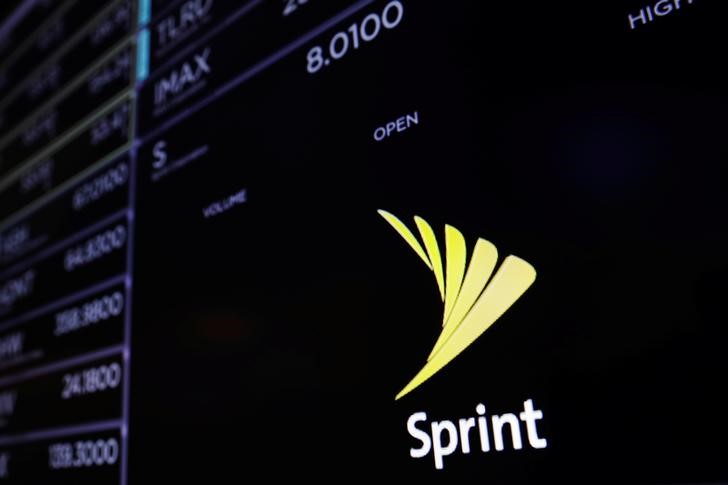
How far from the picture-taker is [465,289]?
98cm

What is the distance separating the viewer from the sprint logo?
2.99ft

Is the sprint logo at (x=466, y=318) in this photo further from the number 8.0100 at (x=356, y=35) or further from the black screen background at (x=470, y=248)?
the number 8.0100 at (x=356, y=35)

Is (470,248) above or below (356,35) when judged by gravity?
below

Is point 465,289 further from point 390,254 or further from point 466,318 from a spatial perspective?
point 390,254

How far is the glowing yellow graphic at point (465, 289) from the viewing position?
94cm

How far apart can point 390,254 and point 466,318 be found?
18 cm

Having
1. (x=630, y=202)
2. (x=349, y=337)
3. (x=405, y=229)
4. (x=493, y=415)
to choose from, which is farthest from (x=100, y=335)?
(x=630, y=202)

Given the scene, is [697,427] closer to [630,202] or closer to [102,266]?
[630,202]

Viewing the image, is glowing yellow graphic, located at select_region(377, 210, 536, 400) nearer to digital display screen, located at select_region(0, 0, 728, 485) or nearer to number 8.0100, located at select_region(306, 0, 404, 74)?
digital display screen, located at select_region(0, 0, 728, 485)

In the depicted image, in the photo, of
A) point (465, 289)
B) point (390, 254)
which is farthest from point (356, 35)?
point (465, 289)

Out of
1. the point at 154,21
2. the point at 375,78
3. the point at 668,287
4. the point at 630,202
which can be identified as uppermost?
the point at 154,21

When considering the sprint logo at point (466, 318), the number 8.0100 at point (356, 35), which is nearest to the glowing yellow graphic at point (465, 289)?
the sprint logo at point (466, 318)

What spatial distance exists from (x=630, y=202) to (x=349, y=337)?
1.61 ft

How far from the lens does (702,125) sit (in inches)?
31.7
